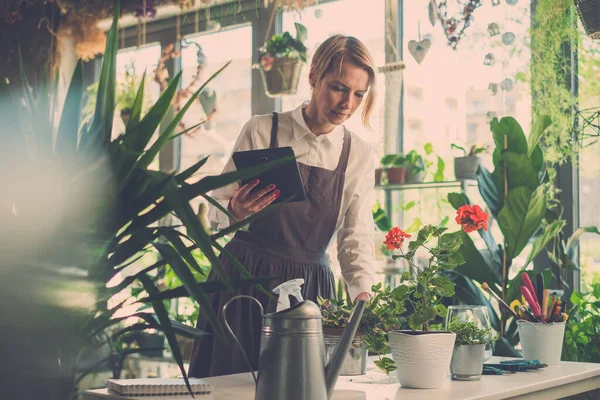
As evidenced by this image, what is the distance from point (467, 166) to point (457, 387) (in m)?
2.05

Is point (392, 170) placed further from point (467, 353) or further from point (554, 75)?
point (467, 353)

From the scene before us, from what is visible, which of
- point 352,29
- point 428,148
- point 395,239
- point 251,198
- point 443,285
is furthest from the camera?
point 352,29

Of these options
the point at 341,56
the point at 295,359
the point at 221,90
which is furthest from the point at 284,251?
the point at 221,90

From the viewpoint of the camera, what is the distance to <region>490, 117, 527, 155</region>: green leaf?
10.1ft

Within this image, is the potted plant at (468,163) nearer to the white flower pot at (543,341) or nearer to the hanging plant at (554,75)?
the hanging plant at (554,75)

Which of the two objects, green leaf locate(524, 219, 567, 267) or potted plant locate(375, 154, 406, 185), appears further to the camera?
potted plant locate(375, 154, 406, 185)

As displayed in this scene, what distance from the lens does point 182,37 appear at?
5.11 m

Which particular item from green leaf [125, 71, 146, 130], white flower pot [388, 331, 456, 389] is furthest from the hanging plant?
green leaf [125, 71, 146, 130]

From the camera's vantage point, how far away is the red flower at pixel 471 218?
1.94 m

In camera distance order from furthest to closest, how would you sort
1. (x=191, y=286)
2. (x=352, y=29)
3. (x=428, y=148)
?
(x=352, y=29)
(x=428, y=148)
(x=191, y=286)

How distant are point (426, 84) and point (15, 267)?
3259 millimetres

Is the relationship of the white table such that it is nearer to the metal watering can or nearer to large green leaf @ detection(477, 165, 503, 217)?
the metal watering can

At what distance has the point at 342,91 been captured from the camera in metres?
2.29

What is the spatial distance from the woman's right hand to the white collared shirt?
0.55 ft
